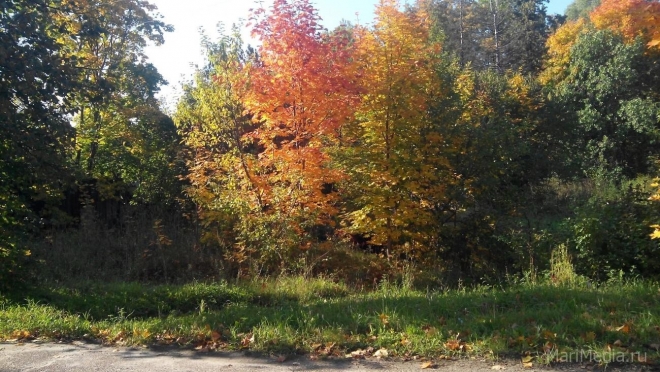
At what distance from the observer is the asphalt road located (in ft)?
19.0

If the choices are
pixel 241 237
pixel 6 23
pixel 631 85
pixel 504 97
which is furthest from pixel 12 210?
pixel 631 85

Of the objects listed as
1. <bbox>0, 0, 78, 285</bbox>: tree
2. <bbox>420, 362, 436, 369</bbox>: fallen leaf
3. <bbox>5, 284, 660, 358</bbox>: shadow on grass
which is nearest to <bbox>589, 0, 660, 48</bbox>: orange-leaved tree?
<bbox>5, 284, 660, 358</bbox>: shadow on grass

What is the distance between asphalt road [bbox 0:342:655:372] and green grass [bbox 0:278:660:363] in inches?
9.2

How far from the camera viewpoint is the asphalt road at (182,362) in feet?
19.0

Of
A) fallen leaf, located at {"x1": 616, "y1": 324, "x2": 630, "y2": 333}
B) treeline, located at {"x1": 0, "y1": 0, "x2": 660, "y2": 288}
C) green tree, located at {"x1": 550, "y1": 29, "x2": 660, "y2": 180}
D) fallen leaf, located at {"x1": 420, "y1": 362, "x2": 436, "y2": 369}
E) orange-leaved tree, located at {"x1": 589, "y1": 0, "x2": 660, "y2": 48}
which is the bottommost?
fallen leaf, located at {"x1": 420, "y1": 362, "x2": 436, "y2": 369}

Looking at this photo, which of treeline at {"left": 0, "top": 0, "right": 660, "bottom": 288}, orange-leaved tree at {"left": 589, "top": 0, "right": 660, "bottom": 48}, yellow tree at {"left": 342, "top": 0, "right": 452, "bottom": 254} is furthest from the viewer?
orange-leaved tree at {"left": 589, "top": 0, "right": 660, "bottom": 48}

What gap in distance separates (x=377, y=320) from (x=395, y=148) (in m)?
6.14

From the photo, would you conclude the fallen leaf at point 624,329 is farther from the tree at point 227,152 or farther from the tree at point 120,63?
the tree at point 120,63

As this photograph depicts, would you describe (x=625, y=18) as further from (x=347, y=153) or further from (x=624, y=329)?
(x=624, y=329)

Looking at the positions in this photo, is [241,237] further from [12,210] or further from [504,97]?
[504,97]

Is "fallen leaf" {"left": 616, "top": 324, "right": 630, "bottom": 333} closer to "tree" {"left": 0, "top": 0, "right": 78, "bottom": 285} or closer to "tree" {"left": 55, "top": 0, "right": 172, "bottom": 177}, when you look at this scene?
"tree" {"left": 0, "top": 0, "right": 78, "bottom": 285}

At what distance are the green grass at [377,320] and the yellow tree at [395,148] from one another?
270cm

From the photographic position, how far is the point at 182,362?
20.5ft

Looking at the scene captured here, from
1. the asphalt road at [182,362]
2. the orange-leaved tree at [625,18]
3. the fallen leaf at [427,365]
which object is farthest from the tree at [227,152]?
the orange-leaved tree at [625,18]
